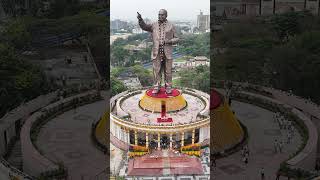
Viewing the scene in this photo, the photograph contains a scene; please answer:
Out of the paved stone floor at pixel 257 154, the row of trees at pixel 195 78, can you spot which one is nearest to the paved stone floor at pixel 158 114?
the paved stone floor at pixel 257 154

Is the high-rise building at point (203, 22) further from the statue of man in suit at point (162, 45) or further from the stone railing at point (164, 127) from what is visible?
the stone railing at point (164, 127)

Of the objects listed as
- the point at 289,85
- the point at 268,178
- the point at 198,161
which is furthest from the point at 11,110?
the point at 289,85

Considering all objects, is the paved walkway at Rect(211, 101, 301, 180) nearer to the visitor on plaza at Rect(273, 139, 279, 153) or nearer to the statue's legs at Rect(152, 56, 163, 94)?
the visitor on plaza at Rect(273, 139, 279, 153)

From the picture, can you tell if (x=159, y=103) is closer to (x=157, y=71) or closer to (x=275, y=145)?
(x=157, y=71)

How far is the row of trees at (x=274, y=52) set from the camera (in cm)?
2094

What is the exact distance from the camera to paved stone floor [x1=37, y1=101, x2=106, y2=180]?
1581 centimetres

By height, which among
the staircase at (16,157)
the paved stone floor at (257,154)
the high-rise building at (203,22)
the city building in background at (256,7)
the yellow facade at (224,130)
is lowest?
the staircase at (16,157)

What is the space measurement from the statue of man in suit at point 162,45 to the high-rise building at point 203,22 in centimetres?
781

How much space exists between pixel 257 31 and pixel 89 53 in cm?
864

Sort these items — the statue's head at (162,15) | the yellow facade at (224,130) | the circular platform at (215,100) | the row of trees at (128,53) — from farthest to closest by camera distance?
1. the row of trees at (128,53)
2. the statue's head at (162,15)
3. the circular platform at (215,100)
4. the yellow facade at (224,130)

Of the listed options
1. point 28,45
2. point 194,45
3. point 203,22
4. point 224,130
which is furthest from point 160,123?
point 194,45

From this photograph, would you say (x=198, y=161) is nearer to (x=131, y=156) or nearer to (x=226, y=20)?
(x=131, y=156)

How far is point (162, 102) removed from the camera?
59.7 ft

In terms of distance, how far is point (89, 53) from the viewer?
23438 mm
